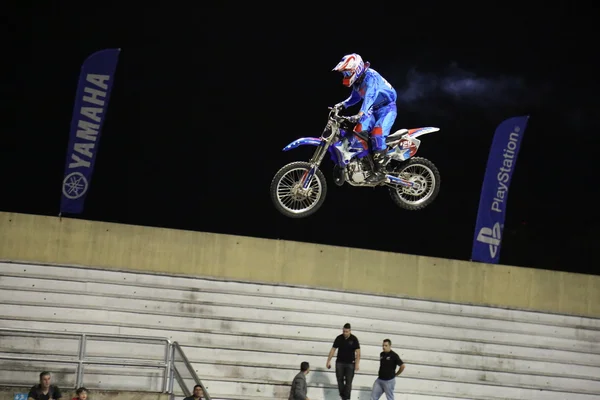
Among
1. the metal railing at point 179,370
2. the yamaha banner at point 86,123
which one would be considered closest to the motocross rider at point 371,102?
the metal railing at point 179,370

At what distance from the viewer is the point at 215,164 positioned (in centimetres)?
2161

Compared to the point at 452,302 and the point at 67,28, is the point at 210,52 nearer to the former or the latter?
the point at 67,28

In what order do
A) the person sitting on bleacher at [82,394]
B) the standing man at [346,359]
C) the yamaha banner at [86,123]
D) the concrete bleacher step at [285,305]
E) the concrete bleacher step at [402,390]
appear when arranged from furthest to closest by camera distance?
the yamaha banner at [86,123]
the concrete bleacher step at [285,305]
the concrete bleacher step at [402,390]
the standing man at [346,359]
the person sitting on bleacher at [82,394]

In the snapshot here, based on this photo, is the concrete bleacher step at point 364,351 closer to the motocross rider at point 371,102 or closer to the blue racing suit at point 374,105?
the motocross rider at point 371,102

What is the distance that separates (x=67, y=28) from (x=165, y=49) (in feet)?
6.60

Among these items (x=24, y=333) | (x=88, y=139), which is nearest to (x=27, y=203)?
(x=88, y=139)

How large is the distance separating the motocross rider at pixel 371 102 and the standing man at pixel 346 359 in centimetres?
256

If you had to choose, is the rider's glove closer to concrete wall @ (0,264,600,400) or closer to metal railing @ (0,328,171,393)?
concrete wall @ (0,264,600,400)

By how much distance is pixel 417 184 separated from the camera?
17.1m

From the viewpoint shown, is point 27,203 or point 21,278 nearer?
point 21,278

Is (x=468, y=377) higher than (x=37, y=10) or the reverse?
the reverse

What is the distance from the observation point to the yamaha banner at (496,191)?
800 inches

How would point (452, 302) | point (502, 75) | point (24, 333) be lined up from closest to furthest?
point (24, 333) → point (452, 302) → point (502, 75)

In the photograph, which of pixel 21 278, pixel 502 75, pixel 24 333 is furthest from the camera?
pixel 502 75
